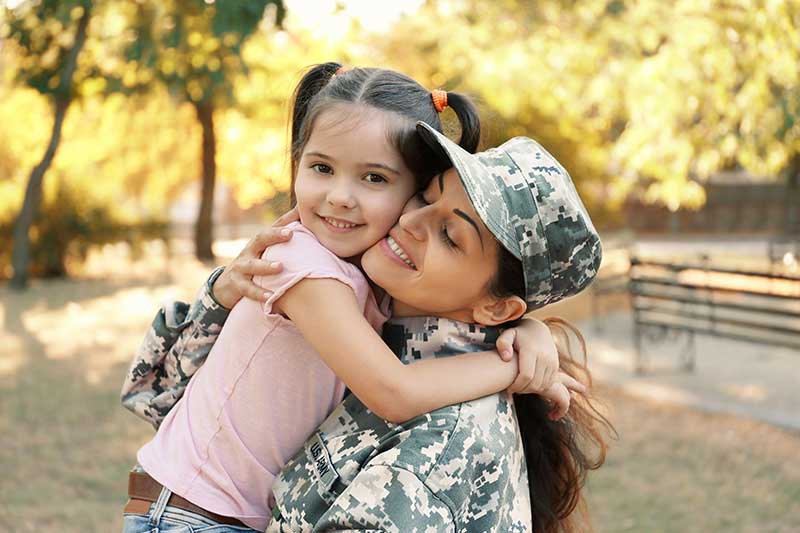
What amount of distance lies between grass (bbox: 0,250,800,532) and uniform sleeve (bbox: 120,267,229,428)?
309cm

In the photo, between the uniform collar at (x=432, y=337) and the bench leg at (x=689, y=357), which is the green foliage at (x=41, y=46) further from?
the uniform collar at (x=432, y=337)

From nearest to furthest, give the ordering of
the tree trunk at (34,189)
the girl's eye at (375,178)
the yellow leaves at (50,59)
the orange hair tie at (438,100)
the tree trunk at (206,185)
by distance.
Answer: the girl's eye at (375,178), the orange hair tie at (438,100), the tree trunk at (34,189), the yellow leaves at (50,59), the tree trunk at (206,185)

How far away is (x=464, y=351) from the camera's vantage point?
1.90 metres

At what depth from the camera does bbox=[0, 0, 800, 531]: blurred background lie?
6051mm

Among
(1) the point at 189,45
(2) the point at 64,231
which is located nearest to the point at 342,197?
(1) the point at 189,45

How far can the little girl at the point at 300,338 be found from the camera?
1864 millimetres

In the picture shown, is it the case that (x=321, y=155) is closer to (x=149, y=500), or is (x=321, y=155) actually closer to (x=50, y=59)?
(x=149, y=500)

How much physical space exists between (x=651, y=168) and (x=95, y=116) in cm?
1657

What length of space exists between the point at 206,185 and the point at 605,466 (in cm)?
1569

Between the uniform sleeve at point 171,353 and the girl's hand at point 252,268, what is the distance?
0.08 metres

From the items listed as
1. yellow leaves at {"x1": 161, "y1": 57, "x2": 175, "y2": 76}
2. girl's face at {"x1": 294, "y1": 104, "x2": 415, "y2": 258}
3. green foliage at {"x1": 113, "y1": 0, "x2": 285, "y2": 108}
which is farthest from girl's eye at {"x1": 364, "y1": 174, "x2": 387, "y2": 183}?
yellow leaves at {"x1": 161, "y1": 57, "x2": 175, "y2": 76}

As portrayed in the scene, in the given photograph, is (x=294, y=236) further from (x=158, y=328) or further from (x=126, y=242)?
(x=126, y=242)

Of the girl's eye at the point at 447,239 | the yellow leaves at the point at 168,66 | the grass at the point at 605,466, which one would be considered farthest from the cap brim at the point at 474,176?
the yellow leaves at the point at 168,66

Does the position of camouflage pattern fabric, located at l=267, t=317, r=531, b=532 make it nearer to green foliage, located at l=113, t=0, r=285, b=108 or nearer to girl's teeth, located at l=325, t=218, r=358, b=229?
girl's teeth, located at l=325, t=218, r=358, b=229
